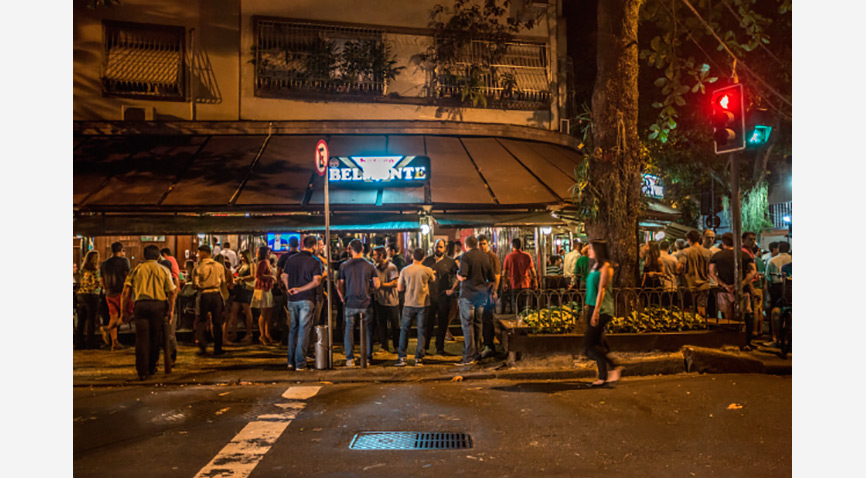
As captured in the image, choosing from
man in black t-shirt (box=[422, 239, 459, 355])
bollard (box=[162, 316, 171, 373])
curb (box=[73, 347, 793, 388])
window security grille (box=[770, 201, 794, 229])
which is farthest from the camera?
window security grille (box=[770, 201, 794, 229])

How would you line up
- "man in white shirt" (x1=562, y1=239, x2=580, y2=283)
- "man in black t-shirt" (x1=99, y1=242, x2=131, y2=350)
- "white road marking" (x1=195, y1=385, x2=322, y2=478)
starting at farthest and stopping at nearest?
"man in white shirt" (x1=562, y1=239, x2=580, y2=283) < "man in black t-shirt" (x1=99, y1=242, x2=131, y2=350) < "white road marking" (x1=195, y1=385, x2=322, y2=478)

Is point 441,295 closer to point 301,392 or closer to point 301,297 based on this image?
point 301,297

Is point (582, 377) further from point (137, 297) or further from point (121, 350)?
point (121, 350)

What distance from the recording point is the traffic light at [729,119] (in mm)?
9055

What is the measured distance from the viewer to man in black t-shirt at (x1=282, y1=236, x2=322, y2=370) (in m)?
9.65

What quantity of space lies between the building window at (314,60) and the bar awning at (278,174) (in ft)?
3.98

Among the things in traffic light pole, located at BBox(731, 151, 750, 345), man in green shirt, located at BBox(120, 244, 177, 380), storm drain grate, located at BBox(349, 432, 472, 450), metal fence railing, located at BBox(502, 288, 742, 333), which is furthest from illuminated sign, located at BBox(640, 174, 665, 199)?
man in green shirt, located at BBox(120, 244, 177, 380)

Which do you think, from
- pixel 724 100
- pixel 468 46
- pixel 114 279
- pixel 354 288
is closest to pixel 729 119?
pixel 724 100

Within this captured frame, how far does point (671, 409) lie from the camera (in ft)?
22.9

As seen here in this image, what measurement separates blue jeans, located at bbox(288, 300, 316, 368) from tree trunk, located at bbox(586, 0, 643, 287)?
4.84 m

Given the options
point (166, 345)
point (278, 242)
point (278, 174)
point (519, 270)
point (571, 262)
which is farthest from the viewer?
point (278, 242)

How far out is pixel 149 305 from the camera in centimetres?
920

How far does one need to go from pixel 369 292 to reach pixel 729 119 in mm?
6219

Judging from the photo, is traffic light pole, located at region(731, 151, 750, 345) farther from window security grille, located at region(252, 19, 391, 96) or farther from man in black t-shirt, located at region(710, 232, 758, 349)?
window security grille, located at region(252, 19, 391, 96)
